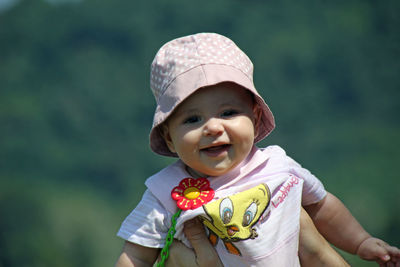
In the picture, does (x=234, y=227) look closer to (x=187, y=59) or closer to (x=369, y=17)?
(x=187, y=59)

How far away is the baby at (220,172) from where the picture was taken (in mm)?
1637

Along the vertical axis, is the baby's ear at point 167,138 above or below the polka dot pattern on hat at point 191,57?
below

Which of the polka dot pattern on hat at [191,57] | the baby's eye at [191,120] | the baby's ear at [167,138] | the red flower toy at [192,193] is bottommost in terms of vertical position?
the red flower toy at [192,193]

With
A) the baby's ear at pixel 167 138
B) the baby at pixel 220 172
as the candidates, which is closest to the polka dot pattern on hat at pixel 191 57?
the baby at pixel 220 172

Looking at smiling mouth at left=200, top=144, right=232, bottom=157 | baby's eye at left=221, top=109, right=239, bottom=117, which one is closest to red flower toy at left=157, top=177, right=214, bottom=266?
smiling mouth at left=200, top=144, right=232, bottom=157

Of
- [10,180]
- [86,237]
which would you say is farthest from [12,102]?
[86,237]

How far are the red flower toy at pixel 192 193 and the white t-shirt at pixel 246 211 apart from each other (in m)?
0.02

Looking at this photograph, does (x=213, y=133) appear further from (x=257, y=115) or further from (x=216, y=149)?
(x=257, y=115)

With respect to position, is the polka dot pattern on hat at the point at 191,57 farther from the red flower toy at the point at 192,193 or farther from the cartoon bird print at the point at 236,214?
the cartoon bird print at the point at 236,214

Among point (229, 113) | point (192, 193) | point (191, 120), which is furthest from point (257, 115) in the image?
point (192, 193)

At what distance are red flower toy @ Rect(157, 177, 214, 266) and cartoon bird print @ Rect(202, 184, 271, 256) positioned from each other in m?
0.04

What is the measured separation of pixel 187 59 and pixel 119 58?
17.9 ft

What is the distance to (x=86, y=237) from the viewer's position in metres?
6.08

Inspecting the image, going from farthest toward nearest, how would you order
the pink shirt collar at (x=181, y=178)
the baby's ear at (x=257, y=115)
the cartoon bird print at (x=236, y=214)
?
the baby's ear at (x=257, y=115), the pink shirt collar at (x=181, y=178), the cartoon bird print at (x=236, y=214)
